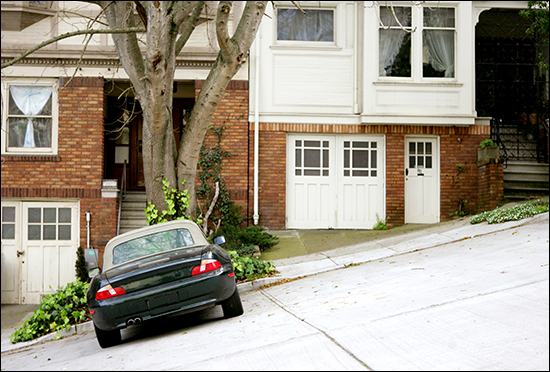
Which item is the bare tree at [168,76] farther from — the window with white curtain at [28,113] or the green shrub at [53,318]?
the window with white curtain at [28,113]

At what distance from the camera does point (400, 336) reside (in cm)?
501

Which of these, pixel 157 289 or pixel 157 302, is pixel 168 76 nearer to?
pixel 157 289

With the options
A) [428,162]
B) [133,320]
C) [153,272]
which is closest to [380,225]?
[428,162]

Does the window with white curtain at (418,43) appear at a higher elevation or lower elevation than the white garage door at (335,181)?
higher

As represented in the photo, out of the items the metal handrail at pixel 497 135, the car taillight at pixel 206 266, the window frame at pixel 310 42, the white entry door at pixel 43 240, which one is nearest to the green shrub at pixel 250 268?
the car taillight at pixel 206 266

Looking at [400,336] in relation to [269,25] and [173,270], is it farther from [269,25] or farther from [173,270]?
[269,25]

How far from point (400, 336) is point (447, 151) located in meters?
9.45

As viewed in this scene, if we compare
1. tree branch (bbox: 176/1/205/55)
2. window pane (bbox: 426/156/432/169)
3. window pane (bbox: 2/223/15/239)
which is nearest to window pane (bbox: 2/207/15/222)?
window pane (bbox: 2/223/15/239)

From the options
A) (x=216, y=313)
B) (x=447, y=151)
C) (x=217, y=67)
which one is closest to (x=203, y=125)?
(x=217, y=67)

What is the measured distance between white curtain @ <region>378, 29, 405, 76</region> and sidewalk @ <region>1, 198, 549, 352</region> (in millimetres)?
A: 4094

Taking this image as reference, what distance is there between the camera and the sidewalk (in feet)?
30.1

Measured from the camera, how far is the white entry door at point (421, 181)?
13.7 m

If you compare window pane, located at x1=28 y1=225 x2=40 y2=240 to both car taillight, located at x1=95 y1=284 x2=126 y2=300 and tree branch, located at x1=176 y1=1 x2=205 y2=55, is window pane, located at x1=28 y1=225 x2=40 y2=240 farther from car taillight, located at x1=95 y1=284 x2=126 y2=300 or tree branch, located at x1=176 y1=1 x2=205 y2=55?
car taillight, located at x1=95 y1=284 x2=126 y2=300

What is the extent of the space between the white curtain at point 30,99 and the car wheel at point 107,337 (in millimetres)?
8306
